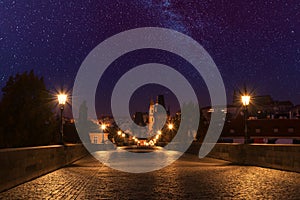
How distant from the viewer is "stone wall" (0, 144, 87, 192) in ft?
36.4

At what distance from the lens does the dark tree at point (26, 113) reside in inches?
2030

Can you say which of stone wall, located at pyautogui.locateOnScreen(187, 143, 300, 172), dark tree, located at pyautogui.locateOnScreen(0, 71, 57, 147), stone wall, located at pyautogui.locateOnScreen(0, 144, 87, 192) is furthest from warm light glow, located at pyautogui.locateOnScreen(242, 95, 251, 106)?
dark tree, located at pyautogui.locateOnScreen(0, 71, 57, 147)

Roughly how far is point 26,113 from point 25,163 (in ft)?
145

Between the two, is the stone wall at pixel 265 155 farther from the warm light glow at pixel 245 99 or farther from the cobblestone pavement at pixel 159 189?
the cobblestone pavement at pixel 159 189

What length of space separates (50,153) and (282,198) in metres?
11.7

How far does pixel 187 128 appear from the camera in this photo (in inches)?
2670

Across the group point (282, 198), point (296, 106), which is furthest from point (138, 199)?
point (296, 106)

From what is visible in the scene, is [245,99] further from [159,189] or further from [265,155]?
[159,189]

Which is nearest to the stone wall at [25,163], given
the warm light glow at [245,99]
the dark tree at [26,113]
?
the warm light glow at [245,99]

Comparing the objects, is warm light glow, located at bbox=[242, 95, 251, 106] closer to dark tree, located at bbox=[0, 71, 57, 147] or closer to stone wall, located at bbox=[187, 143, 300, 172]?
stone wall, located at bbox=[187, 143, 300, 172]

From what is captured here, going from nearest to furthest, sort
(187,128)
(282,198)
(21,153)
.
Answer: (282,198)
(21,153)
(187,128)

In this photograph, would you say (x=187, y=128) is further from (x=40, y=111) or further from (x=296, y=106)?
(x=296, y=106)

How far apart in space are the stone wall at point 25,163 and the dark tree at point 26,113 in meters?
33.3

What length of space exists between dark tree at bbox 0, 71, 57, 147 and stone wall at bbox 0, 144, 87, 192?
3335 centimetres
